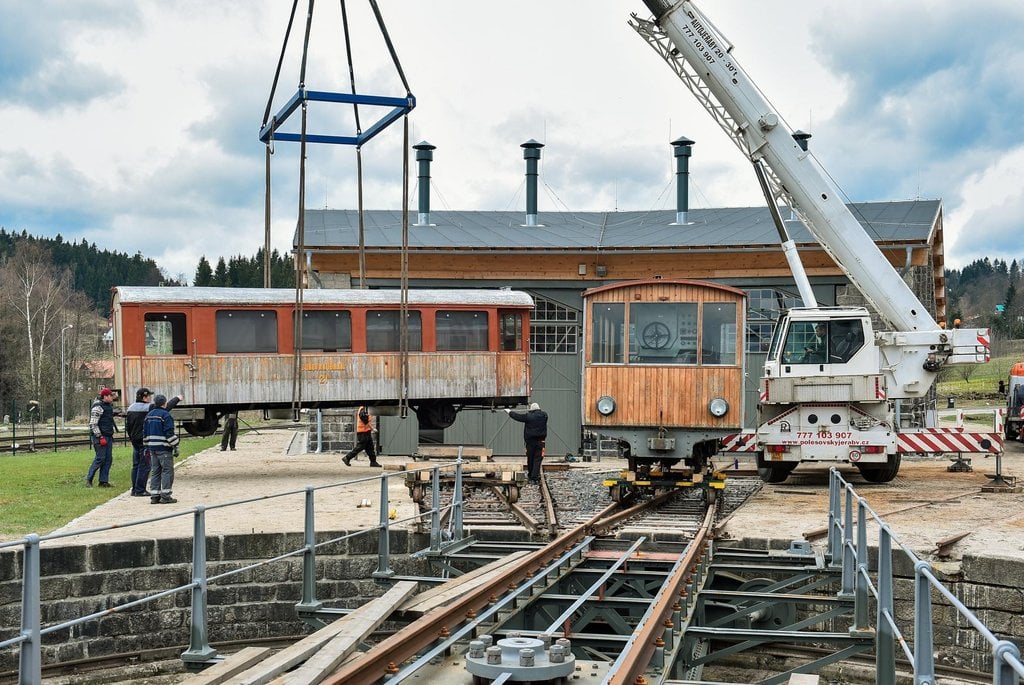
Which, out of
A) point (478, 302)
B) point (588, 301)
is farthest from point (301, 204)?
point (478, 302)

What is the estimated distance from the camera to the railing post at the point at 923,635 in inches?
219

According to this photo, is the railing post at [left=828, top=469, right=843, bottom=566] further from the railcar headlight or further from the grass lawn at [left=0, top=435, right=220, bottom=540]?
the grass lawn at [left=0, top=435, right=220, bottom=540]

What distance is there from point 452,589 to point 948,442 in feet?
37.5

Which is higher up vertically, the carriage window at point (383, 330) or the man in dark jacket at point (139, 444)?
the carriage window at point (383, 330)

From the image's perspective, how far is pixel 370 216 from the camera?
30781 millimetres

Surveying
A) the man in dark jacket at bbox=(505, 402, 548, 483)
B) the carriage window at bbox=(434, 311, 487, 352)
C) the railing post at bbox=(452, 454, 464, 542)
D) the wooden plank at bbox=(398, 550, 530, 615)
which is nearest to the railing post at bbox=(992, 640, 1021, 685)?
the wooden plank at bbox=(398, 550, 530, 615)

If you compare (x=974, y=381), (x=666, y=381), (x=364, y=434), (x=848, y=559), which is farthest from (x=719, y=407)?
(x=974, y=381)

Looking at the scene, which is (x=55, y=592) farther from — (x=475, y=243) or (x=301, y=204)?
(x=475, y=243)

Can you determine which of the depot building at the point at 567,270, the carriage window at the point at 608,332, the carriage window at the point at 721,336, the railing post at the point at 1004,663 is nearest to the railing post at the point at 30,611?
the railing post at the point at 1004,663

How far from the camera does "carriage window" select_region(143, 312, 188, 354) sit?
65.7ft

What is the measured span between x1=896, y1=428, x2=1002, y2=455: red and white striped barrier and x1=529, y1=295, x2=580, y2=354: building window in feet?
33.4

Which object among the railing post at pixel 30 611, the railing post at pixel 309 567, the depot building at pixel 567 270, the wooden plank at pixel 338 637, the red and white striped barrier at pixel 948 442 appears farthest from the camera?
the depot building at pixel 567 270

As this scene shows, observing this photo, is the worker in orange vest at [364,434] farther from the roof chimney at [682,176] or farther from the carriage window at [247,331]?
the roof chimney at [682,176]

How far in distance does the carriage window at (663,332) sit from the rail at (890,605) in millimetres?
4183
